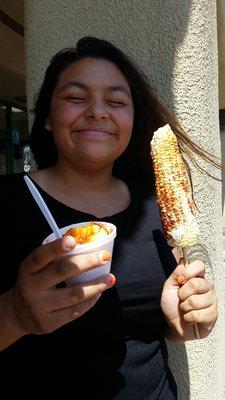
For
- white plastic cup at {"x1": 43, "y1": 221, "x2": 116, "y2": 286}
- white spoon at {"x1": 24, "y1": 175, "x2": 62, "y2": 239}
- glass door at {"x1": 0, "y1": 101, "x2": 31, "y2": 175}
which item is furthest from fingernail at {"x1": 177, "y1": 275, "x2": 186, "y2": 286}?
glass door at {"x1": 0, "y1": 101, "x2": 31, "y2": 175}

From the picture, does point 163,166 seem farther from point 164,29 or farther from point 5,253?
point 164,29

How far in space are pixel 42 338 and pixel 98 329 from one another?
184 millimetres

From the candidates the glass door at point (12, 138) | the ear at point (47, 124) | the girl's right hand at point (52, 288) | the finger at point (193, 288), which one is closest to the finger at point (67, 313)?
the girl's right hand at point (52, 288)

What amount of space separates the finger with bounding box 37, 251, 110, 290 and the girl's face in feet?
1.99

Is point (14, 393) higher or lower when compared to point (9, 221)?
lower

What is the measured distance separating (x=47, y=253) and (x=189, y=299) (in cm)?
71

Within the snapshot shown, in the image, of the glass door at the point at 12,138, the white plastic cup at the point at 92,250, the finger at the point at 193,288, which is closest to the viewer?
the white plastic cup at the point at 92,250

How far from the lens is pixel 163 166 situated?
1574 millimetres

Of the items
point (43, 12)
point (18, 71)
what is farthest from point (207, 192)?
point (18, 71)

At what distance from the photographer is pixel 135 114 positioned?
1.88m

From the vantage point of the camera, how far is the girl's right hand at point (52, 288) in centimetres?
95

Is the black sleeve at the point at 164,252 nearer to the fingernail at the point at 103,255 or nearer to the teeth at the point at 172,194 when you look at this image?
the teeth at the point at 172,194

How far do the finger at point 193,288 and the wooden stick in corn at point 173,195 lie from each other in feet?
0.22

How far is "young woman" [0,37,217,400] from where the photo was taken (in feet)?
4.30
